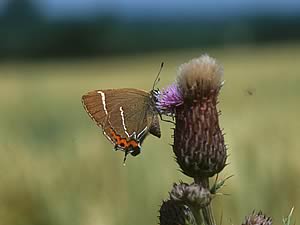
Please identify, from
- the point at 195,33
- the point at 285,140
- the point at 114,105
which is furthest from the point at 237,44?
the point at 114,105

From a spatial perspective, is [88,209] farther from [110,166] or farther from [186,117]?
[186,117]

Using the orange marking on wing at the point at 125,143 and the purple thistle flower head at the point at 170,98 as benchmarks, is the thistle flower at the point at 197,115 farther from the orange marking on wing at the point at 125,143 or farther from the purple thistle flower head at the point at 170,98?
the orange marking on wing at the point at 125,143

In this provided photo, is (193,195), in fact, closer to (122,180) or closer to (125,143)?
(125,143)

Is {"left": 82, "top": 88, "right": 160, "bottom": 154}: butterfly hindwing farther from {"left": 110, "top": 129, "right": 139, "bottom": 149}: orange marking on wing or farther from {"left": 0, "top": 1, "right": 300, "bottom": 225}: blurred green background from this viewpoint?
{"left": 0, "top": 1, "right": 300, "bottom": 225}: blurred green background

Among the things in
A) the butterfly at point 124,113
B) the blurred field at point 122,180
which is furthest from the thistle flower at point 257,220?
the blurred field at point 122,180

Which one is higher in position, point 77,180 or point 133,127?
point 133,127

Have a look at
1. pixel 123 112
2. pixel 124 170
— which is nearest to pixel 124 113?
pixel 123 112

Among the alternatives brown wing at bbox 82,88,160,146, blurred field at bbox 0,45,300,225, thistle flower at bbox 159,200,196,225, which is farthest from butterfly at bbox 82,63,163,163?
blurred field at bbox 0,45,300,225
